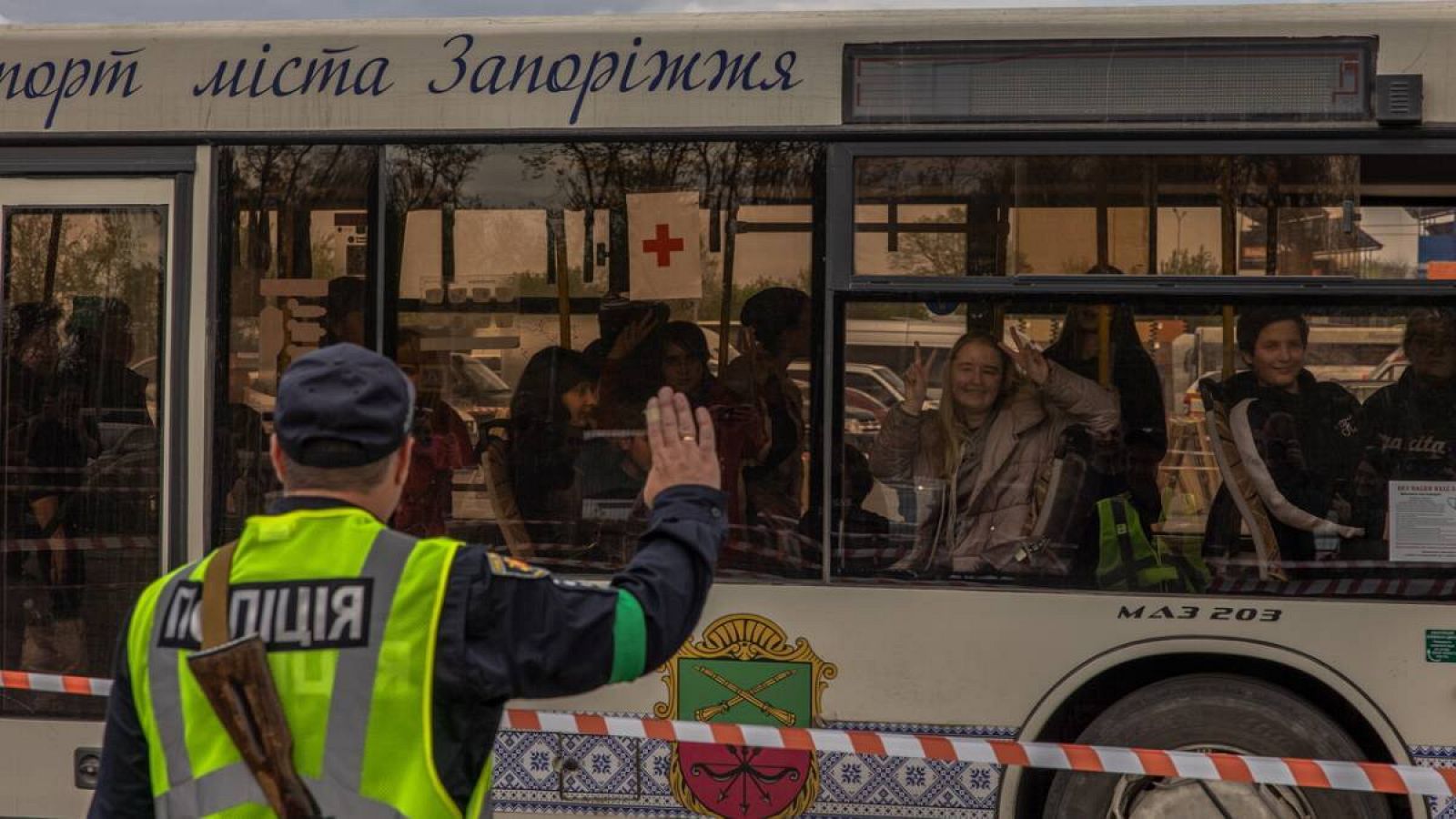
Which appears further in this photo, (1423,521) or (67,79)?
(67,79)

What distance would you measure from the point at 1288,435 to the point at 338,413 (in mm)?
3461

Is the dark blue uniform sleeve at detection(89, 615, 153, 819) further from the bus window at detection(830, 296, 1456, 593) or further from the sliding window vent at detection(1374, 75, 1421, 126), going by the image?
the sliding window vent at detection(1374, 75, 1421, 126)

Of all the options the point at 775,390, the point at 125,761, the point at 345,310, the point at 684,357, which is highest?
the point at 345,310

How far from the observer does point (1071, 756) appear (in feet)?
15.1

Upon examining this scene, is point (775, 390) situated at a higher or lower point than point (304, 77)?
lower

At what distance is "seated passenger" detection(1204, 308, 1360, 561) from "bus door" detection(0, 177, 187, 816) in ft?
11.3

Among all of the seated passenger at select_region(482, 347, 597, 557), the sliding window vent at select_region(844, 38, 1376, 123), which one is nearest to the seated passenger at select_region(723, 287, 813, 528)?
the seated passenger at select_region(482, 347, 597, 557)

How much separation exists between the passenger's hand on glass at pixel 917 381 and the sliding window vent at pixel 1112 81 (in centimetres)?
74

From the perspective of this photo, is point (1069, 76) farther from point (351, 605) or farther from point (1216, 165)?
point (351, 605)

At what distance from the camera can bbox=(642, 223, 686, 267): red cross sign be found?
16.0ft

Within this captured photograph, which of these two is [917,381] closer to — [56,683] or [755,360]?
[755,360]

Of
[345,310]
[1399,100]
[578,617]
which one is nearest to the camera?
[578,617]

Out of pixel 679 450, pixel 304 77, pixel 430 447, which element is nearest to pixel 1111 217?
pixel 430 447

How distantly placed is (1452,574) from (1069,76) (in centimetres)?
189
